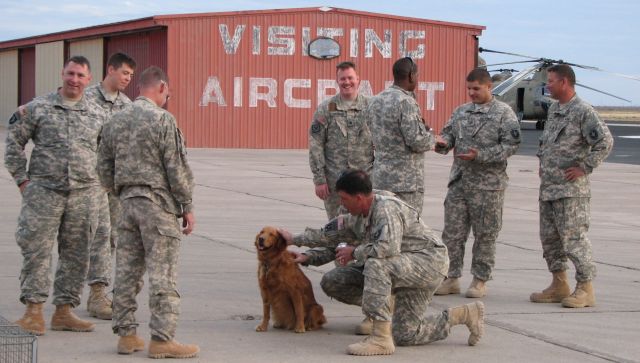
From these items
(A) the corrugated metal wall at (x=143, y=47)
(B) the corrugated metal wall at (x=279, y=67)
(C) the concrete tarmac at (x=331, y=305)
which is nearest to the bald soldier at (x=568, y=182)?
(C) the concrete tarmac at (x=331, y=305)

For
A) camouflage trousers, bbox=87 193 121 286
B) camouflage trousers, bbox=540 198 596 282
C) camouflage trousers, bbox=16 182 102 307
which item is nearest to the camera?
camouflage trousers, bbox=16 182 102 307

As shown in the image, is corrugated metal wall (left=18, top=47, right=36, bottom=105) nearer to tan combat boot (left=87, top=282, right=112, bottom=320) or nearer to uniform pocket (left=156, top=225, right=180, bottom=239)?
tan combat boot (left=87, top=282, right=112, bottom=320)

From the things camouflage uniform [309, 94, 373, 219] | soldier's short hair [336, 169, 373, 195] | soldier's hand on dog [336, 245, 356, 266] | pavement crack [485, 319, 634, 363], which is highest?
camouflage uniform [309, 94, 373, 219]

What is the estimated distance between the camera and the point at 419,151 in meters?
8.69

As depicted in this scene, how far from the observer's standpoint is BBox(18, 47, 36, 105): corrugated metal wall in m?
48.4

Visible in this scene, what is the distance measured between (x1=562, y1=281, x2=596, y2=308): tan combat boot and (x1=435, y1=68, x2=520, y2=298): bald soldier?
2.48 feet

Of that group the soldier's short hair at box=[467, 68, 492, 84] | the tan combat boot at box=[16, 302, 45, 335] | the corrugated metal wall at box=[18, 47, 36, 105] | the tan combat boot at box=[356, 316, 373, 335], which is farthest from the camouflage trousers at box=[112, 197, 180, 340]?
the corrugated metal wall at box=[18, 47, 36, 105]

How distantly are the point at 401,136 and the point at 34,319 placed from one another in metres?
3.24

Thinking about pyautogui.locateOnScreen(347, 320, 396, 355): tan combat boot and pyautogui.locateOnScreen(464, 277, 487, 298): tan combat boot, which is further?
pyautogui.locateOnScreen(464, 277, 487, 298): tan combat boot

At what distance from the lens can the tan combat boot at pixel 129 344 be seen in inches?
269

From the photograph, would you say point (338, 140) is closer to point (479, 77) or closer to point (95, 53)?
point (479, 77)

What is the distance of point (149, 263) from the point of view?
21.9 ft

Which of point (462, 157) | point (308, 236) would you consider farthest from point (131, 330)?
point (462, 157)

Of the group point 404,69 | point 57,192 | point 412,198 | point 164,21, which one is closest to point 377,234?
point 412,198
